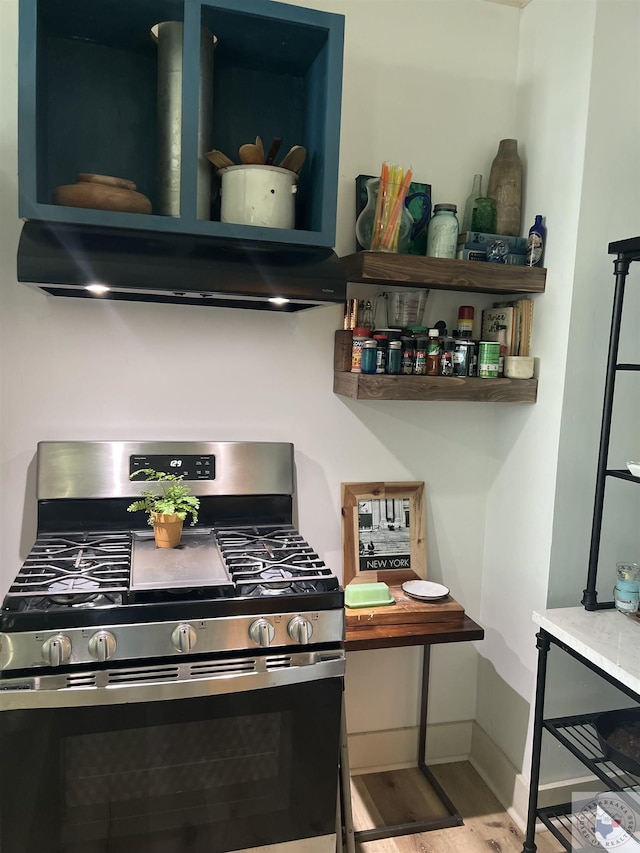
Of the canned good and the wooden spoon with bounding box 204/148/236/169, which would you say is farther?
the canned good

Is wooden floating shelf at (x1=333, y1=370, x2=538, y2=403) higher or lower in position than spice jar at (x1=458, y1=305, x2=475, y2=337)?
lower

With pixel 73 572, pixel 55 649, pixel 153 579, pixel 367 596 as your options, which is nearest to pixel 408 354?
pixel 367 596

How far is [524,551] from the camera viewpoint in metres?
2.11

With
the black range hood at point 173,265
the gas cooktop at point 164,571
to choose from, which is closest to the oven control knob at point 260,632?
the gas cooktop at point 164,571

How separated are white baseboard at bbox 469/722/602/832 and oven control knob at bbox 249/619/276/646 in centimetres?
112

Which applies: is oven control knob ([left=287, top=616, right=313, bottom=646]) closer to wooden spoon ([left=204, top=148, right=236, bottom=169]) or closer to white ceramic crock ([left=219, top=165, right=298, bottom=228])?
white ceramic crock ([left=219, top=165, right=298, bottom=228])

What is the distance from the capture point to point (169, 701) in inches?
57.7

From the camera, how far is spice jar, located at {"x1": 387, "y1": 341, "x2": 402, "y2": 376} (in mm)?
1948

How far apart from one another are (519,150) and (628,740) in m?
1.79

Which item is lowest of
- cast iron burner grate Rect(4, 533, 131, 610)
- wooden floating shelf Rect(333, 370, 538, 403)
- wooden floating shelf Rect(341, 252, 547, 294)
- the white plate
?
the white plate

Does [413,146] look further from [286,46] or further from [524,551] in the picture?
[524,551]

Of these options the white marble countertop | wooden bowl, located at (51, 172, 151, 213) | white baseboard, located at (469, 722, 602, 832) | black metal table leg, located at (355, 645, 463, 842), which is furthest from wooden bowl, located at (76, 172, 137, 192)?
white baseboard, located at (469, 722, 602, 832)

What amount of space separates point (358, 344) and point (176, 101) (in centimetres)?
79

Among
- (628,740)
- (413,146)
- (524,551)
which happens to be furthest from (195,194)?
(628,740)
